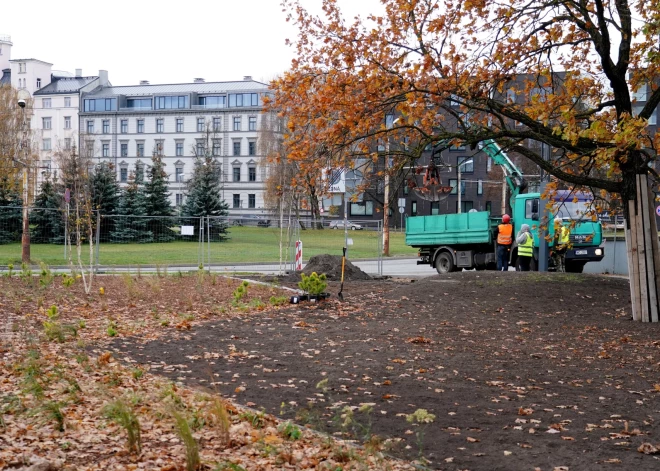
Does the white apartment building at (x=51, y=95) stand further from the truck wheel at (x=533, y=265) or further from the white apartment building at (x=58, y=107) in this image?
the truck wheel at (x=533, y=265)

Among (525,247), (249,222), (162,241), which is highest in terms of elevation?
(249,222)

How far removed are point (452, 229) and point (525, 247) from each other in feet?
14.7

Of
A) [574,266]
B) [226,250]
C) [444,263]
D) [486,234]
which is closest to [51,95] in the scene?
[226,250]

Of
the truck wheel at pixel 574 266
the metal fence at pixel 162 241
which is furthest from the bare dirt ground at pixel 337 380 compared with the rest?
the metal fence at pixel 162 241

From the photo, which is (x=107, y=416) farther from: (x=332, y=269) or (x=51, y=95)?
(x=51, y=95)

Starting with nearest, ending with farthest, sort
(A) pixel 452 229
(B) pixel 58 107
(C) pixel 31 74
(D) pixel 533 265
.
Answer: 1. (D) pixel 533 265
2. (A) pixel 452 229
3. (B) pixel 58 107
4. (C) pixel 31 74

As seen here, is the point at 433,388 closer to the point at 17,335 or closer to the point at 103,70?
the point at 17,335

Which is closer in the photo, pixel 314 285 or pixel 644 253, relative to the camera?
pixel 644 253

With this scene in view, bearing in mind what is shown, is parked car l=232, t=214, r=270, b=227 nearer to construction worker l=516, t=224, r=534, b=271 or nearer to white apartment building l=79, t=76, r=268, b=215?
construction worker l=516, t=224, r=534, b=271

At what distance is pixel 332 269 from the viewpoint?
77.1 ft

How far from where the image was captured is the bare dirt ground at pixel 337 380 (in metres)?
6.27

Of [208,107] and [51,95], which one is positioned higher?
[51,95]

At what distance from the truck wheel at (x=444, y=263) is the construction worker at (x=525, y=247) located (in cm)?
393

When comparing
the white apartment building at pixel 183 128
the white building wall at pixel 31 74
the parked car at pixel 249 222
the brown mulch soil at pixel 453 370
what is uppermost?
the white building wall at pixel 31 74
